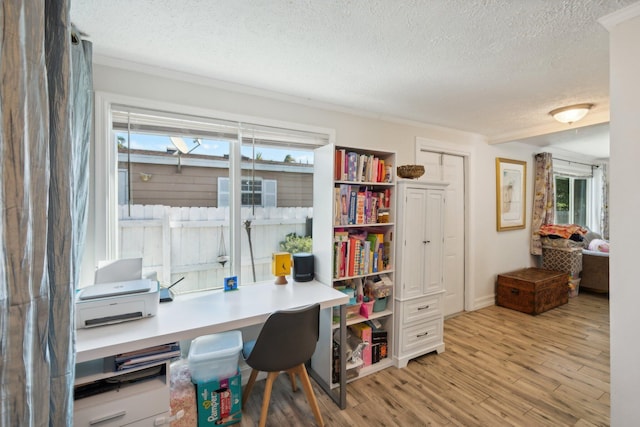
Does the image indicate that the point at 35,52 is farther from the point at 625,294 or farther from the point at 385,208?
the point at 625,294

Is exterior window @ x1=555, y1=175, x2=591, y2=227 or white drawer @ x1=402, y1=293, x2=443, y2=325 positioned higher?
exterior window @ x1=555, y1=175, x2=591, y2=227

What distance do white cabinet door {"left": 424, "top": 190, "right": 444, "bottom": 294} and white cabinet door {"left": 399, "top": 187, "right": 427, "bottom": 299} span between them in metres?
0.04

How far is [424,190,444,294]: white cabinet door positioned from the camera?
2.43m

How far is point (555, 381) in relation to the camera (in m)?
2.11

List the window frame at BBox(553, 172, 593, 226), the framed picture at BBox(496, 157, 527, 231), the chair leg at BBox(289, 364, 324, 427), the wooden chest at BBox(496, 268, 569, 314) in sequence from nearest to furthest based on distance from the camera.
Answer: the chair leg at BBox(289, 364, 324, 427) → the wooden chest at BBox(496, 268, 569, 314) → the framed picture at BBox(496, 157, 527, 231) → the window frame at BBox(553, 172, 593, 226)

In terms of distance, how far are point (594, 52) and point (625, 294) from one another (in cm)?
143

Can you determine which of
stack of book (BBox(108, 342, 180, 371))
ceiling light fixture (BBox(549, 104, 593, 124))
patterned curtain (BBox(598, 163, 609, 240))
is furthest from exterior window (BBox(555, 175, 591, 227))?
stack of book (BBox(108, 342, 180, 371))

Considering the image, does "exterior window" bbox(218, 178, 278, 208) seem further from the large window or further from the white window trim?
the white window trim

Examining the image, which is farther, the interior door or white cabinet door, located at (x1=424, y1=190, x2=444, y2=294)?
the interior door

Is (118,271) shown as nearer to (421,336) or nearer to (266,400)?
(266,400)

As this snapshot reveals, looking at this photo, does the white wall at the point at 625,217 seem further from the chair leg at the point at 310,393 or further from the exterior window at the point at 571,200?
the exterior window at the point at 571,200

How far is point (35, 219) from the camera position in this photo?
732 mm

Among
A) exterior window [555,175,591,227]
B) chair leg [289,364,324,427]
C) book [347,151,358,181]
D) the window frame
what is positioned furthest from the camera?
exterior window [555,175,591,227]

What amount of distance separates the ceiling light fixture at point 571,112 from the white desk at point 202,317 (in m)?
2.74
